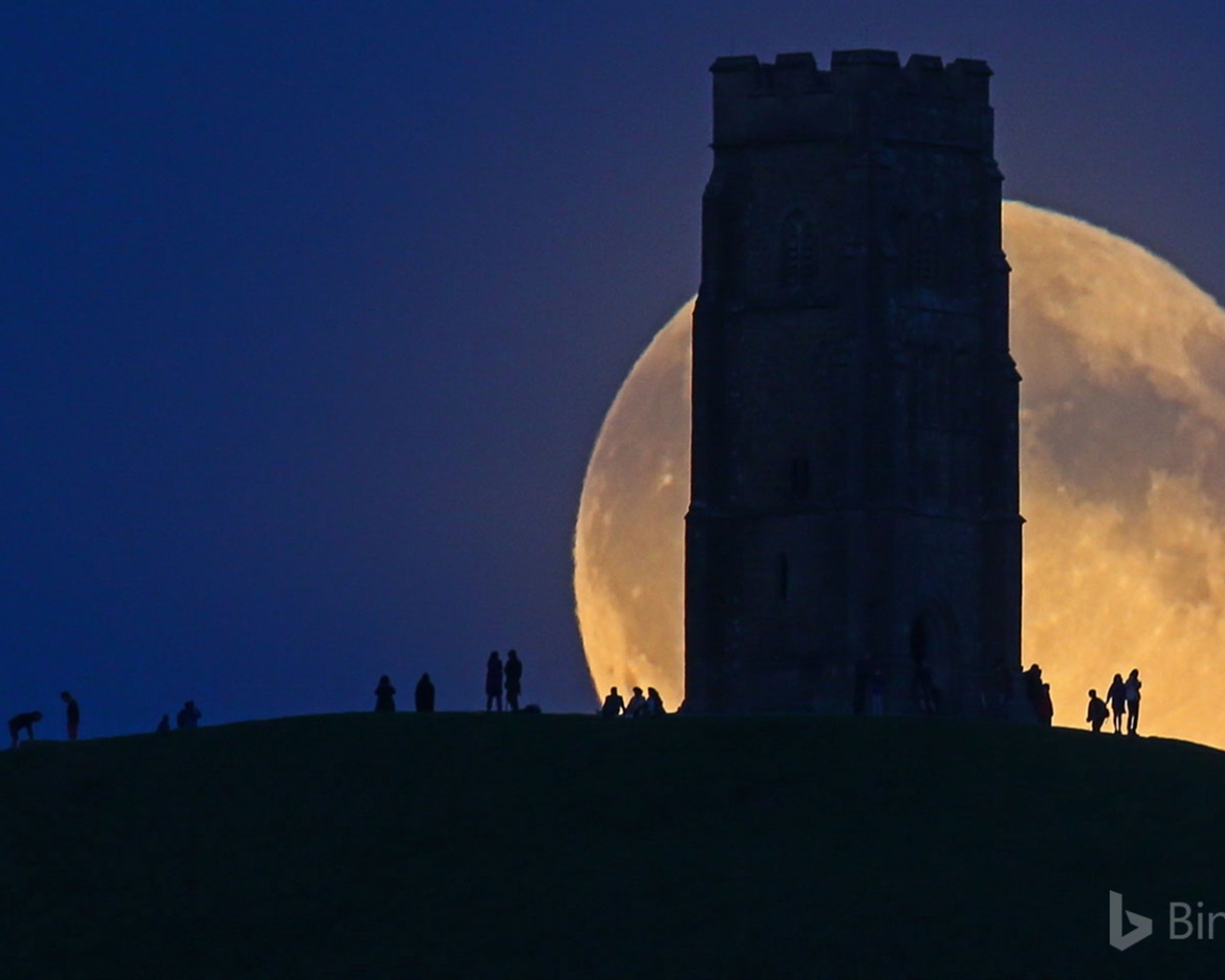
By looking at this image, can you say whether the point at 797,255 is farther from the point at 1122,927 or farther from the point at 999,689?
the point at 1122,927

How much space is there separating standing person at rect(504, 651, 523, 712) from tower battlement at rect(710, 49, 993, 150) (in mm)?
18150

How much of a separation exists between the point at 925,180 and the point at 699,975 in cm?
3909

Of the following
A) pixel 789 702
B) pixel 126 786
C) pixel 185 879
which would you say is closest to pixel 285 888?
pixel 185 879

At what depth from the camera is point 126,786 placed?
79.7 meters

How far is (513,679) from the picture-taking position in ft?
297

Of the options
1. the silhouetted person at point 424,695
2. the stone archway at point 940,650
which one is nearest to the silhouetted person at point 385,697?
the silhouetted person at point 424,695

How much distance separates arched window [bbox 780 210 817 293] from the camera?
104 metres

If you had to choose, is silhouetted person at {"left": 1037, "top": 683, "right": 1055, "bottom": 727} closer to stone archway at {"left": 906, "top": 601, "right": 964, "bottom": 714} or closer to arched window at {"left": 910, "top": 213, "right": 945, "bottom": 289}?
stone archway at {"left": 906, "top": 601, "right": 964, "bottom": 714}

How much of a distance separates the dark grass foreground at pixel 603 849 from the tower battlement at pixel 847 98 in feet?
79.4

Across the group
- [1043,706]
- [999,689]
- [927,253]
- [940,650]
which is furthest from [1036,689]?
[927,253]

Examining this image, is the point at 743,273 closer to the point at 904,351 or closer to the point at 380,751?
the point at 904,351

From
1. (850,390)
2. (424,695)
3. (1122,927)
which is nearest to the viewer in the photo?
(1122,927)

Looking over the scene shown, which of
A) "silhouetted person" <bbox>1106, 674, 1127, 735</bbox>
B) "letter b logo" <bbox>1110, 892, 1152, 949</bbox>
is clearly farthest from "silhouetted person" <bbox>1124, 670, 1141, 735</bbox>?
"letter b logo" <bbox>1110, 892, 1152, 949</bbox>

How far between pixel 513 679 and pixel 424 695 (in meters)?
1.95
